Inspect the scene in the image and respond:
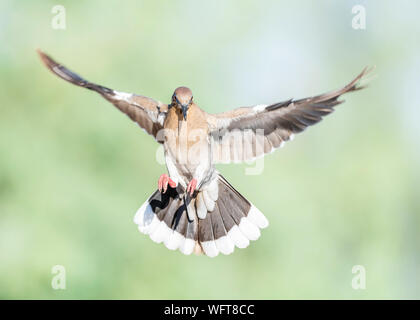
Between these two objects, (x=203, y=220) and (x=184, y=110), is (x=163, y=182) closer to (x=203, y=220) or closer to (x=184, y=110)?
(x=184, y=110)

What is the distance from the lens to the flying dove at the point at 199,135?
2.80m

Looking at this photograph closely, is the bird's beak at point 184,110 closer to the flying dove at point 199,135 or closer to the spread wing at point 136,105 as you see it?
the flying dove at point 199,135

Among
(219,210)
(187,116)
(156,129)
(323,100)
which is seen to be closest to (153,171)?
(219,210)

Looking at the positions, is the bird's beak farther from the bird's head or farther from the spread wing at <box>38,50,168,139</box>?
the spread wing at <box>38,50,168,139</box>

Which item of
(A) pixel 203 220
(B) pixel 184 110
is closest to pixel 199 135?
(B) pixel 184 110

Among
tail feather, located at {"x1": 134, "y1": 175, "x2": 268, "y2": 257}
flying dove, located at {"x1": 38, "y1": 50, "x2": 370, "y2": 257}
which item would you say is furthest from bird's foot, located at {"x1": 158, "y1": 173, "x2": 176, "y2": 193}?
tail feather, located at {"x1": 134, "y1": 175, "x2": 268, "y2": 257}

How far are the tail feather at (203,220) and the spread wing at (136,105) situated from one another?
1.40 feet

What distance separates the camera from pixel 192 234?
3.44 metres

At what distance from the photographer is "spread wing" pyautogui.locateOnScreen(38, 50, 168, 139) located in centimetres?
289

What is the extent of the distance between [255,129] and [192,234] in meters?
0.78

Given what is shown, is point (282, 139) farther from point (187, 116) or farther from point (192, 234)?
point (192, 234)

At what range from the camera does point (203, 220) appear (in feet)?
11.5

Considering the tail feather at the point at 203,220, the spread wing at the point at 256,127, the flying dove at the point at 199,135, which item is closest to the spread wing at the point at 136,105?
the flying dove at the point at 199,135

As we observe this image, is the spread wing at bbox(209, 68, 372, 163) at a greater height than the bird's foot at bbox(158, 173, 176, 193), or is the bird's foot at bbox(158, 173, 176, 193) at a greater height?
the spread wing at bbox(209, 68, 372, 163)
